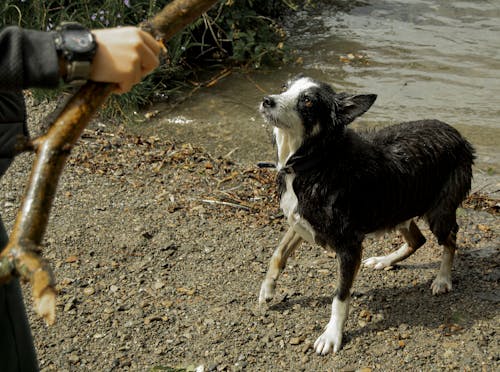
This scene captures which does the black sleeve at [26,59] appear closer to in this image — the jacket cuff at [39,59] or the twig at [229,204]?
the jacket cuff at [39,59]

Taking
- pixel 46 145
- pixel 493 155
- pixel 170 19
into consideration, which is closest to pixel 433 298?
pixel 493 155

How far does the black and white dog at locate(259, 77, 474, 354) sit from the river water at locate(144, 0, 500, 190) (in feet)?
5.75

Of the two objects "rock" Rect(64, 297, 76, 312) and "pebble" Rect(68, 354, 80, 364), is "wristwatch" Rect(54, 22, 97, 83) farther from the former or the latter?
"rock" Rect(64, 297, 76, 312)

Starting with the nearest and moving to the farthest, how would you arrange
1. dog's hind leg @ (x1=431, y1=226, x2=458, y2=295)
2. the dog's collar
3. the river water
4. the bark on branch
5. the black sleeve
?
the bark on branch → the black sleeve → the dog's collar → dog's hind leg @ (x1=431, y1=226, x2=458, y2=295) → the river water

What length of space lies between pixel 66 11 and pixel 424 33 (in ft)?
13.5

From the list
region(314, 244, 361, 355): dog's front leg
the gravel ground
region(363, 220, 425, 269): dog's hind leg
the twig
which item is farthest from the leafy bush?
region(314, 244, 361, 355): dog's front leg

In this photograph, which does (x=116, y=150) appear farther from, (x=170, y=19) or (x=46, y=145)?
(x=46, y=145)

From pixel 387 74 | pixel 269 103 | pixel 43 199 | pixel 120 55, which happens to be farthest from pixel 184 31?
pixel 43 199

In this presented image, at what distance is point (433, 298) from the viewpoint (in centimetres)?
419

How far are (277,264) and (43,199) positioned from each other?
242cm

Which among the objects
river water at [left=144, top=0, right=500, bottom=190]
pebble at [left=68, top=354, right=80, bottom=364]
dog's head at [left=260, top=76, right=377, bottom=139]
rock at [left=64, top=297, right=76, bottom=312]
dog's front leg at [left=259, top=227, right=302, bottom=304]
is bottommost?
river water at [left=144, top=0, right=500, bottom=190]

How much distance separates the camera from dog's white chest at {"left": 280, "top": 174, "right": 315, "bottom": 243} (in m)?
3.81

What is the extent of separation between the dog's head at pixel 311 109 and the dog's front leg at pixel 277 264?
0.75 metres

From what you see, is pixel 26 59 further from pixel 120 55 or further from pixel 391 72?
pixel 391 72
